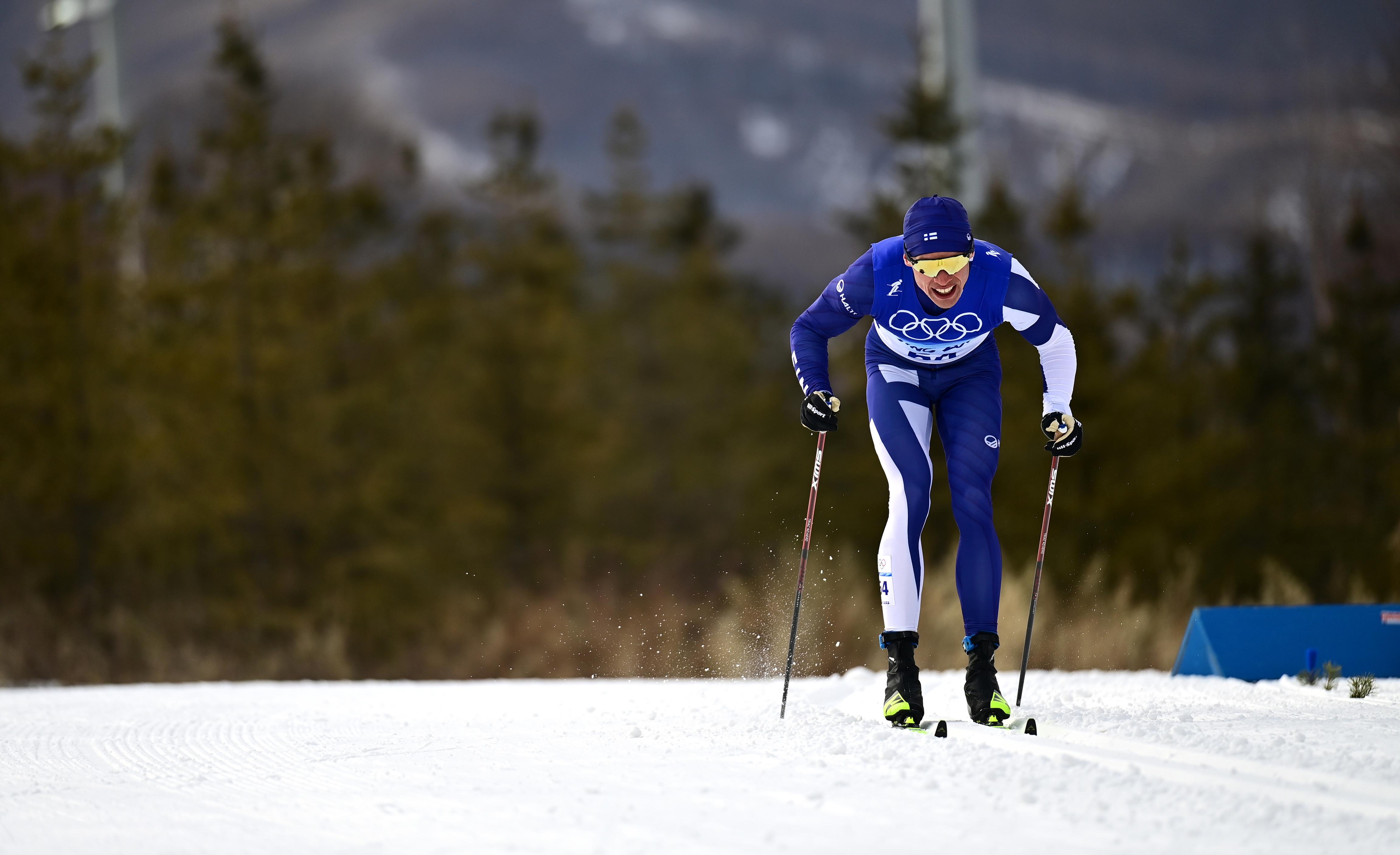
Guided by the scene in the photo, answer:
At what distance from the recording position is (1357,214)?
2861 cm

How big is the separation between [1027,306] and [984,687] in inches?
55.9

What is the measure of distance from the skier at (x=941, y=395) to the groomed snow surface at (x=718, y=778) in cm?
37

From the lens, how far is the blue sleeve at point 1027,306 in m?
4.87

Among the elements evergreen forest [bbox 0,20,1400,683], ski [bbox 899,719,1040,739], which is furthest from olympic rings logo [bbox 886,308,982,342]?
evergreen forest [bbox 0,20,1400,683]

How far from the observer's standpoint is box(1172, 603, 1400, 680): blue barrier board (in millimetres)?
6258

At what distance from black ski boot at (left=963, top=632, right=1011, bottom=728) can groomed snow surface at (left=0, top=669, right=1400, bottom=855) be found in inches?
4.7

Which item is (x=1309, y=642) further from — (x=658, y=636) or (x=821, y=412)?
(x=658, y=636)

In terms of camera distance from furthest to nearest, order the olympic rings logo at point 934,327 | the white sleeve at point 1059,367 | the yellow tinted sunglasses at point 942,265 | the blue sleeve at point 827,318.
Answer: the white sleeve at point 1059,367 → the blue sleeve at point 827,318 → the olympic rings logo at point 934,327 → the yellow tinted sunglasses at point 942,265

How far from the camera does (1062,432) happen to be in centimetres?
500

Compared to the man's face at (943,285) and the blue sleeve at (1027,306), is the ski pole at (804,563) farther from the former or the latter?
the blue sleeve at (1027,306)

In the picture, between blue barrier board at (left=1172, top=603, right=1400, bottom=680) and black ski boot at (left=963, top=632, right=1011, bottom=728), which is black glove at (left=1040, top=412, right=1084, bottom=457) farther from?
blue barrier board at (left=1172, top=603, right=1400, bottom=680)

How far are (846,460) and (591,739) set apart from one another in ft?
57.1

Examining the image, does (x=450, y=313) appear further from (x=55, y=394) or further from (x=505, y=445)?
(x=55, y=394)

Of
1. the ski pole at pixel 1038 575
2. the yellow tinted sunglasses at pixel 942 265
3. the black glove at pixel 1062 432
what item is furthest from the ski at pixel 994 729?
the yellow tinted sunglasses at pixel 942 265
